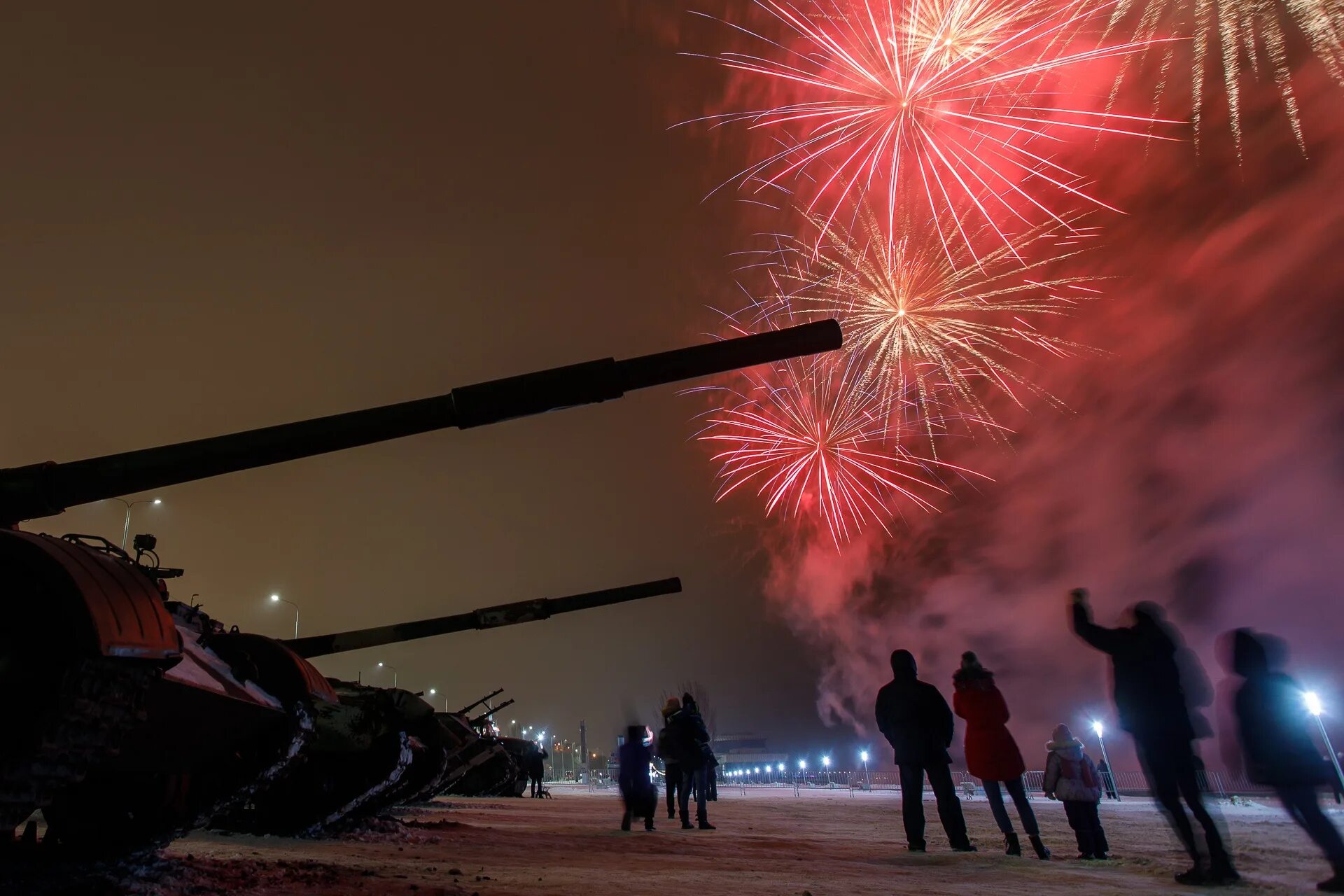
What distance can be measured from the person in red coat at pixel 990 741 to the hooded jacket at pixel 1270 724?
228 cm

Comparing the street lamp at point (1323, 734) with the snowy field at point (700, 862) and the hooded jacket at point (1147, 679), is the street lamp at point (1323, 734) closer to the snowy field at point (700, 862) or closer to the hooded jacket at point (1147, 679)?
the snowy field at point (700, 862)

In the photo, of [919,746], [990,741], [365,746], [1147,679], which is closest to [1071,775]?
[990,741]

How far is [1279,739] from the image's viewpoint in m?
5.34

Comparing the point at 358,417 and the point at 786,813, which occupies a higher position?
the point at 358,417

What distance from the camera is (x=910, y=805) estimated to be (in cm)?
803

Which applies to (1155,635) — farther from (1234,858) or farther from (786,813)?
(786,813)

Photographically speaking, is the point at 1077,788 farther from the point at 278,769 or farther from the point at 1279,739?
the point at 278,769

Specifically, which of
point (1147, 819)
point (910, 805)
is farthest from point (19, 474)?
point (1147, 819)

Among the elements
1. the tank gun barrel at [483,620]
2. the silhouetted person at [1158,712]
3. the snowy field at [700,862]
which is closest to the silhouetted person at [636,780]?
the snowy field at [700,862]

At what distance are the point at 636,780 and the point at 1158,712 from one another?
27.6 feet

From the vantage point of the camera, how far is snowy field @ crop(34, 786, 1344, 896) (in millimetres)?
5629

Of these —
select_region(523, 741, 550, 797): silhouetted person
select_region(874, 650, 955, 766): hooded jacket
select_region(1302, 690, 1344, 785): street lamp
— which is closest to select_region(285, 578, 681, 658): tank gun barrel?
select_region(874, 650, 955, 766): hooded jacket

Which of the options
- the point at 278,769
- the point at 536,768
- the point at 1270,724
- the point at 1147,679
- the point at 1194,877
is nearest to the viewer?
the point at 1194,877

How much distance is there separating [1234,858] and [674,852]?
16.5ft
